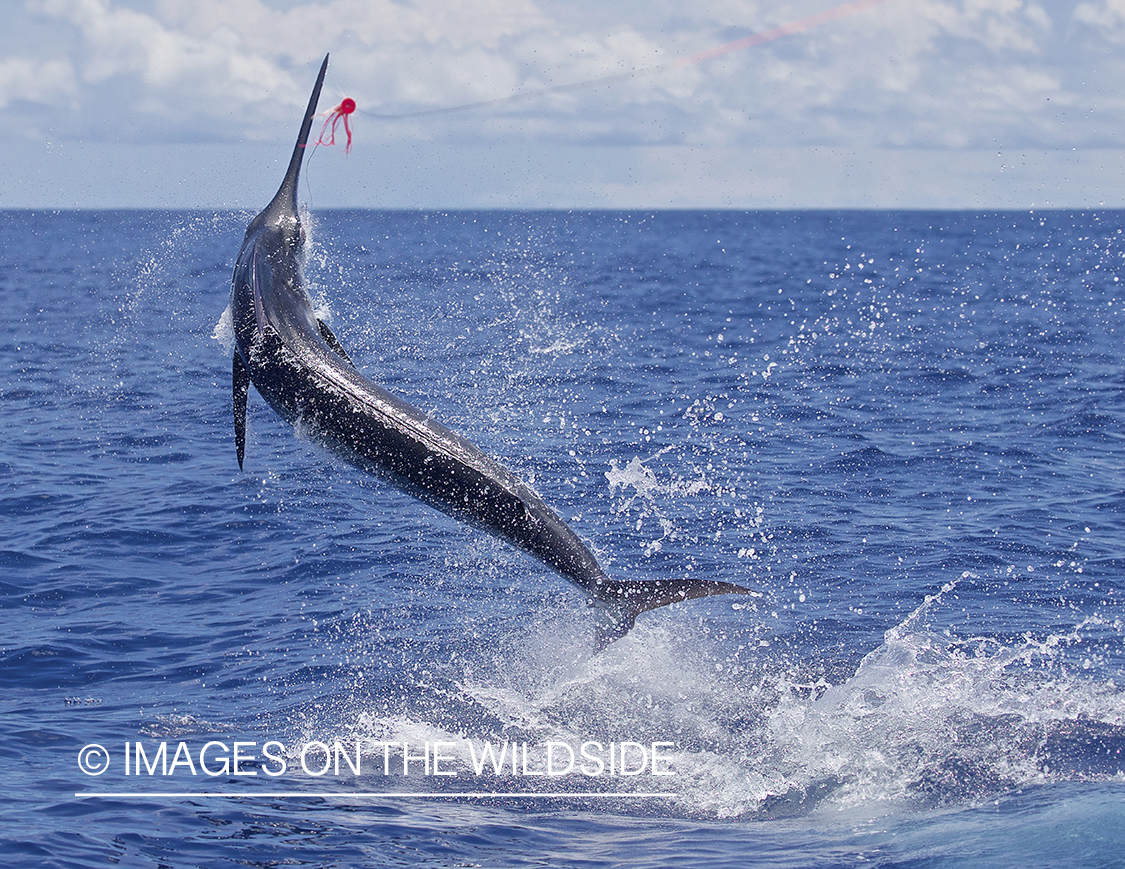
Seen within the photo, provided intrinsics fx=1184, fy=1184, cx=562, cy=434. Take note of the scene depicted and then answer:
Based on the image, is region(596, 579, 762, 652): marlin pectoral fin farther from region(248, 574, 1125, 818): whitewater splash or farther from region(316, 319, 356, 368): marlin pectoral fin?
region(316, 319, 356, 368): marlin pectoral fin

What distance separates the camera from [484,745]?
9.97 metres

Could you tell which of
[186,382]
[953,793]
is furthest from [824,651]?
[186,382]

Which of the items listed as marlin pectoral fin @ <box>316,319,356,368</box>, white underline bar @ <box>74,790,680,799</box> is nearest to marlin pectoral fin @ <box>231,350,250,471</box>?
marlin pectoral fin @ <box>316,319,356,368</box>

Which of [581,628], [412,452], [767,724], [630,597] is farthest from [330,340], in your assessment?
[767,724]

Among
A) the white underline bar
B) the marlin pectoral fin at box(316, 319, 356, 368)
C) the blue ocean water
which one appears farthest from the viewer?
the marlin pectoral fin at box(316, 319, 356, 368)

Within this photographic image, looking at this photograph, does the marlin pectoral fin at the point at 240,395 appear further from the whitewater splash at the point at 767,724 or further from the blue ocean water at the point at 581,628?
the whitewater splash at the point at 767,724

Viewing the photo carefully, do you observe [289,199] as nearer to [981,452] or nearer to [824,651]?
[824,651]

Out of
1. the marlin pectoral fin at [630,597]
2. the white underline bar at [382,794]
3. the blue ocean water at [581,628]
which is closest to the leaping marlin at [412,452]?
the marlin pectoral fin at [630,597]

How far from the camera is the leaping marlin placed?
30.2ft

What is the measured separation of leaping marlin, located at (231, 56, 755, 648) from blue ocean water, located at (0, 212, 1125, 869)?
519mm

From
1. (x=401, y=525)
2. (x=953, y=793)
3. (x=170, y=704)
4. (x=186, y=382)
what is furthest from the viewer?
(x=186, y=382)

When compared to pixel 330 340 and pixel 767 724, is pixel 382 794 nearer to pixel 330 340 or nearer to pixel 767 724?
pixel 767 724

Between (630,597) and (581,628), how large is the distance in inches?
122

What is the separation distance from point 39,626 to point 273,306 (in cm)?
481
